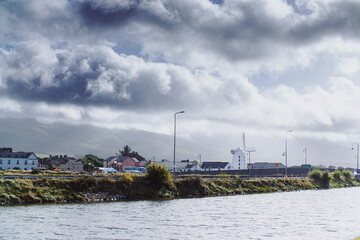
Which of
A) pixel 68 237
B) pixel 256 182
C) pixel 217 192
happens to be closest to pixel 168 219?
pixel 68 237

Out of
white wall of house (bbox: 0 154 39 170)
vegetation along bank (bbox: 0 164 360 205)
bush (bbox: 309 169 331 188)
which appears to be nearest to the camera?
vegetation along bank (bbox: 0 164 360 205)

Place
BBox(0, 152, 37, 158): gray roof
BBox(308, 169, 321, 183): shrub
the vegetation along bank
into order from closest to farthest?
the vegetation along bank
BBox(308, 169, 321, 183): shrub
BBox(0, 152, 37, 158): gray roof

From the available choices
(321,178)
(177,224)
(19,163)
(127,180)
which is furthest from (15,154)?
(177,224)

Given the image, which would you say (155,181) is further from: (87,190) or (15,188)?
(15,188)

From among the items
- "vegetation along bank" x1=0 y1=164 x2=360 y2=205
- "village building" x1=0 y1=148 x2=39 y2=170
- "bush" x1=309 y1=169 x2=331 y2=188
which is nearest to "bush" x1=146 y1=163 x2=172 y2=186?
"vegetation along bank" x1=0 y1=164 x2=360 y2=205

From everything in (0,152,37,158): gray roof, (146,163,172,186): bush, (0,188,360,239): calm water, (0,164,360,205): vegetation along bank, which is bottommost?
(0,188,360,239): calm water

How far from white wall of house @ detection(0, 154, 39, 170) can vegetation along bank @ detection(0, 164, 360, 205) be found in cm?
10129

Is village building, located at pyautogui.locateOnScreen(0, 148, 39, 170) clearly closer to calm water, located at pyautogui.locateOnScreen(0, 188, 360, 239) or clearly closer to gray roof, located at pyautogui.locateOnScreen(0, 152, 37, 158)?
gray roof, located at pyautogui.locateOnScreen(0, 152, 37, 158)

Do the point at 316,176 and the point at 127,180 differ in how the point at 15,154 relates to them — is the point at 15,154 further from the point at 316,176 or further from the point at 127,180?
the point at 316,176

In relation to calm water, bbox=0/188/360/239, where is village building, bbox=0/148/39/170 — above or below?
above

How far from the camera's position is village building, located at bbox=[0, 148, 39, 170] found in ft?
508

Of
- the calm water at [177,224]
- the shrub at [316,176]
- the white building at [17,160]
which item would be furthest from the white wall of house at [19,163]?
the calm water at [177,224]

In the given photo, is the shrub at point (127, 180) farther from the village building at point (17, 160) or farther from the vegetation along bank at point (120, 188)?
the village building at point (17, 160)

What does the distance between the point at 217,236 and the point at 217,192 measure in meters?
49.2
